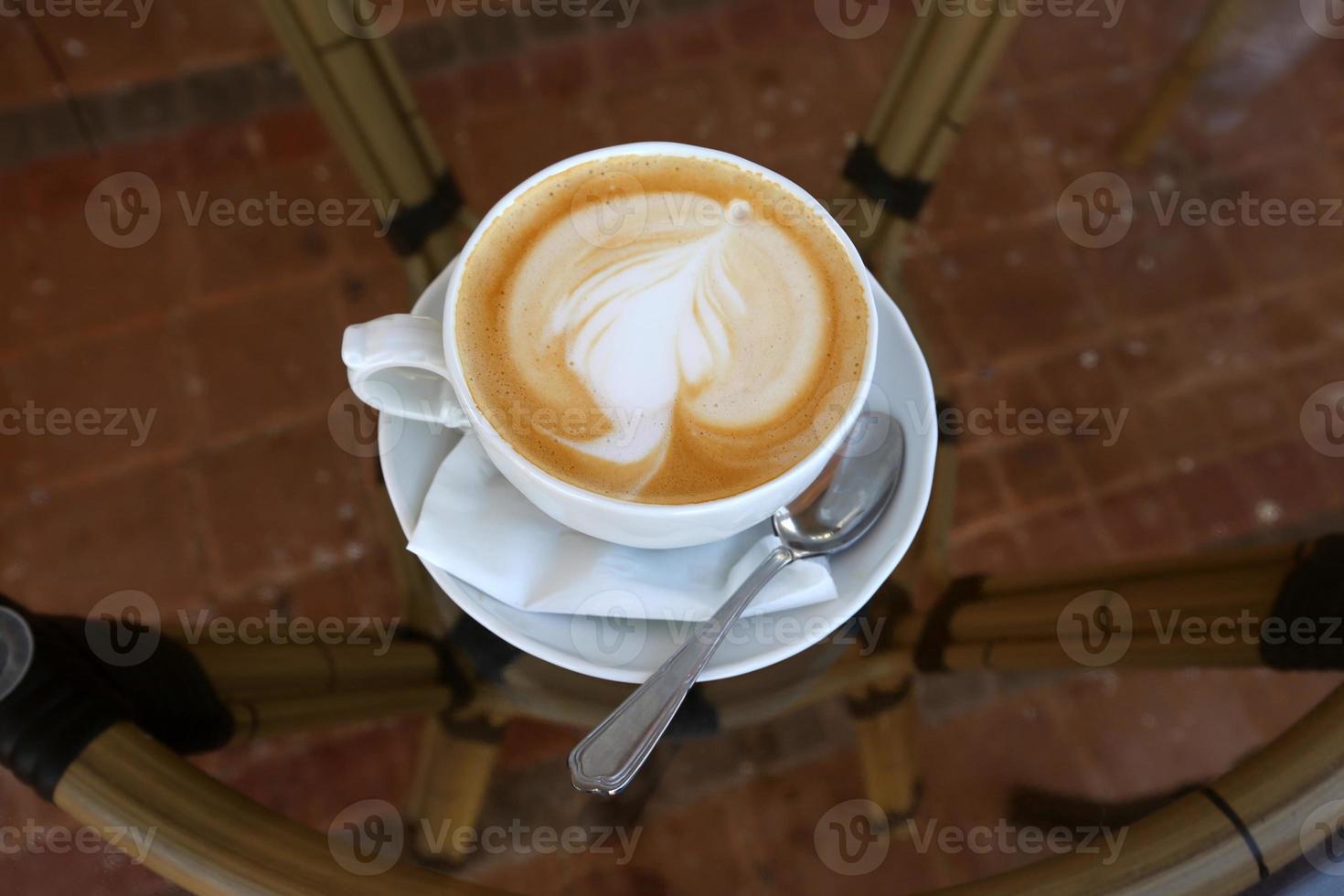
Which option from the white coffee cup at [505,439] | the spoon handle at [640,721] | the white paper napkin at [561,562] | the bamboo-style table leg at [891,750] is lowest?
the bamboo-style table leg at [891,750]

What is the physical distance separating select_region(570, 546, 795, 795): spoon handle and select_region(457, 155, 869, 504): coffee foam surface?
3.2 inches

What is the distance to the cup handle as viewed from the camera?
500 millimetres

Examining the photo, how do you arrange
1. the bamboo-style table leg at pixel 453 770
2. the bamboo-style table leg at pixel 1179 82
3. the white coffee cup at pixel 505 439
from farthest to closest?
1. the bamboo-style table leg at pixel 1179 82
2. the bamboo-style table leg at pixel 453 770
3. the white coffee cup at pixel 505 439

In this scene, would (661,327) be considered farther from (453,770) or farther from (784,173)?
(784,173)

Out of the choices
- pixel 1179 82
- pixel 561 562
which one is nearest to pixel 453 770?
pixel 561 562

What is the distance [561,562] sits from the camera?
55cm

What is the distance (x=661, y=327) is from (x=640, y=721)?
22 centimetres

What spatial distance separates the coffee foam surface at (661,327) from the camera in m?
0.53

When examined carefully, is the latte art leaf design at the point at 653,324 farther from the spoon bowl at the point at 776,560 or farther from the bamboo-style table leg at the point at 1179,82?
the bamboo-style table leg at the point at 1179,82

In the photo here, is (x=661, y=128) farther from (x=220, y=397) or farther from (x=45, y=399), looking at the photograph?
(x=45, y=399)

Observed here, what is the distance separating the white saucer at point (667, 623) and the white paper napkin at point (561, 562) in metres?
0.01

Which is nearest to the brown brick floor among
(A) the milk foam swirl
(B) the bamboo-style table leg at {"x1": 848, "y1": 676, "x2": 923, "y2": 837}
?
(B) the bamboo-style table leg at {"x1": 848, "y1": 676, "x2": 923, "y2": 837}

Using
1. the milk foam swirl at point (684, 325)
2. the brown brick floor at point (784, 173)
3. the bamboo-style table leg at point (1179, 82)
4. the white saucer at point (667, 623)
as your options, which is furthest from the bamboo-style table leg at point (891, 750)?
the bamboo-style table leg at point (1179, 82)

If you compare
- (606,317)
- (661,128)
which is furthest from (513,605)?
(661,128)
